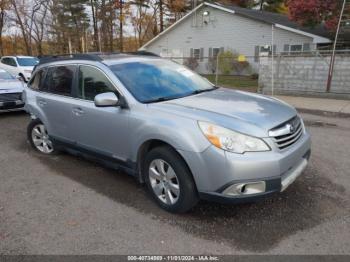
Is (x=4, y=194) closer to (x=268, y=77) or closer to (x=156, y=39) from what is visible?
(x=268, y=77)

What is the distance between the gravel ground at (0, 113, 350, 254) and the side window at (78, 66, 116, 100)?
1.17 m

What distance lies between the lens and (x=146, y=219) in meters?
3.63

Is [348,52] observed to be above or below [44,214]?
above

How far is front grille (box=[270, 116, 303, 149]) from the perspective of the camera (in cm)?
340

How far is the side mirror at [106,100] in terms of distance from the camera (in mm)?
3908

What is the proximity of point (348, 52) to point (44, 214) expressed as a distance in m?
11.9

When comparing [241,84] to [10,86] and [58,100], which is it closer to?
[10,86]

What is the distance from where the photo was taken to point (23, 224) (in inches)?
141

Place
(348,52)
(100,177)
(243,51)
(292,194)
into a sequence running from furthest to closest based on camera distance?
(243,51) → (348,52) → (100,177) → (292,194)

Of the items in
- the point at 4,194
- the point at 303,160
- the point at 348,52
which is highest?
the point at 348,52

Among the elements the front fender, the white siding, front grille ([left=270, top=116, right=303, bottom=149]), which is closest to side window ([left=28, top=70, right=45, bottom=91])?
the front fender

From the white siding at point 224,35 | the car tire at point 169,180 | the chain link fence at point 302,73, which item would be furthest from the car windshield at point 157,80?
the white siding at point 224,35

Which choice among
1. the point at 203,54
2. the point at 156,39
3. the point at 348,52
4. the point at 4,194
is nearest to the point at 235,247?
the point at 4,194

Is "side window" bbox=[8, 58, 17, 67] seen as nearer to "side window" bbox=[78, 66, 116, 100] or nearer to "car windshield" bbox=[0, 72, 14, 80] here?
"car windshield" bbox=[0, 72, 14, 80]
